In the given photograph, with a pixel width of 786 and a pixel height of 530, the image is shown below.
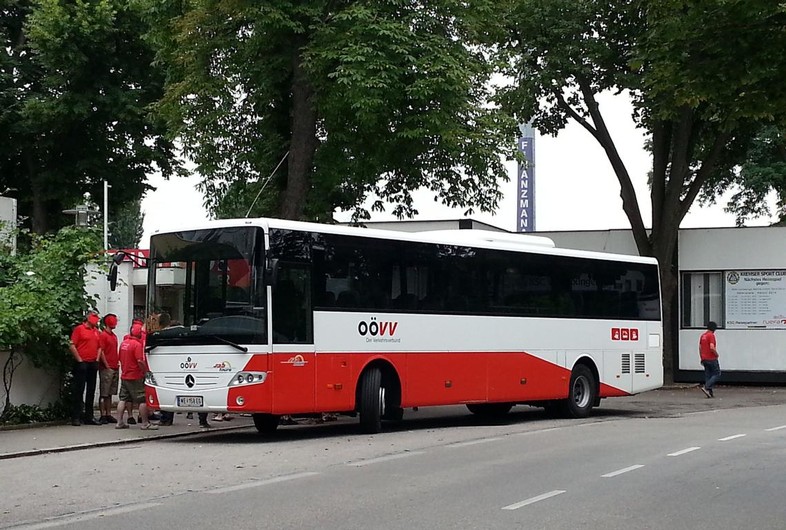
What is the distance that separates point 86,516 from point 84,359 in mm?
9479

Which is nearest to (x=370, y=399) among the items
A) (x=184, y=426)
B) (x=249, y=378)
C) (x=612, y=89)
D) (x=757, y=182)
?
(x=249, y=378)

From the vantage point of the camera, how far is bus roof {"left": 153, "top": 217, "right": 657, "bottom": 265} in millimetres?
17359

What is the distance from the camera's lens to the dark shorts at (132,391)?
19.0 meters

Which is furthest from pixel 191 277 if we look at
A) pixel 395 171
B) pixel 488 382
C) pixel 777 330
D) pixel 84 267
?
pixel 777 330

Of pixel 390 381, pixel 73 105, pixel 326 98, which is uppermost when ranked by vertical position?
pixel 73 105

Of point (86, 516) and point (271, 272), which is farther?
point (271, 272)

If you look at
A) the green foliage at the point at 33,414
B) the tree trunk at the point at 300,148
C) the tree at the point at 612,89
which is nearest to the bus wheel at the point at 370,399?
the green foliage at the point at 33,414

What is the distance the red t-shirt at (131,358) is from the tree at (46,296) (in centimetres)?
115

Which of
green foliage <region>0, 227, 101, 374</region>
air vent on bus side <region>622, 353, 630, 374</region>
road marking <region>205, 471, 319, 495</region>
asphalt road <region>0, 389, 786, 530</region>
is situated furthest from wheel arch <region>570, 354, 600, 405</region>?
road marking <region>205, 471, 319, 495</region>

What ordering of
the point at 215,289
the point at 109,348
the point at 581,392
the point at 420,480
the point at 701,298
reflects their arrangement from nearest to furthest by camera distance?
the point at 420,480, the point at 215,289, the point at 109,348, the point at 581,392, the point at 701,298

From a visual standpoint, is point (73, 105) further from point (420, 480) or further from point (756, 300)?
point (420, 480)

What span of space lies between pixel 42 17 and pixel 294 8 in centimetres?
1203

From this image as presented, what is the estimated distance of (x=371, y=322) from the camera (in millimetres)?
18547

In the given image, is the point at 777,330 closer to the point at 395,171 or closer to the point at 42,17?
the point at 395,171
